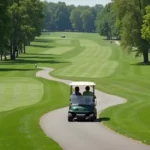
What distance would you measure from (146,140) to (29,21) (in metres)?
103

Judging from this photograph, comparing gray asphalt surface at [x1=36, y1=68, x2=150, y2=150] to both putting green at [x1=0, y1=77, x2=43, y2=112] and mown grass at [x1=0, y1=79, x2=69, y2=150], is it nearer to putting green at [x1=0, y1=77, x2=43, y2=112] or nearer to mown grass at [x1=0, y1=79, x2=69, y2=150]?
mown grass at [x1=0, y1=79, x2=69, y2=150]

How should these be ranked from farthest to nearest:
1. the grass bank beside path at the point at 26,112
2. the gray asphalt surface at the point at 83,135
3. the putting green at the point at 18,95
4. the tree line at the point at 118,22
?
the tree line at the point at 118,22 → the putting green at the point at 18,95 → the grass bank beside path at the point at 26,112 → the gray asphalt surface at the point at 83,135

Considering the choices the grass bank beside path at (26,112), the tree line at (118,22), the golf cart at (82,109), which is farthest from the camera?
the tree line at (118,22)

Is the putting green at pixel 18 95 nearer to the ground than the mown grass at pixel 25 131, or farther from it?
nearer to the ground

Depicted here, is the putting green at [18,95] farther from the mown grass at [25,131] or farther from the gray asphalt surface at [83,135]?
the gray asphalt surface at [83,135]

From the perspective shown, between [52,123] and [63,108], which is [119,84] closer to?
[63,108]

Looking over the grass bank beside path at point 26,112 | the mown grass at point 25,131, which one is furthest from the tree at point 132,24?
the mown grass at point 25,131

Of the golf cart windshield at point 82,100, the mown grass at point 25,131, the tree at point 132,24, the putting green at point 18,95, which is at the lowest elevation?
the putting green at point 18,95

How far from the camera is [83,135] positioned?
2244 cm

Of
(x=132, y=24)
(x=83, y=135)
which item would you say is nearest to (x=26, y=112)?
(x=83, y=135)

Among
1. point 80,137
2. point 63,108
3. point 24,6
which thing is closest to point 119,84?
point 63,108

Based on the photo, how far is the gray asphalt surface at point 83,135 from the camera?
63.8 feet

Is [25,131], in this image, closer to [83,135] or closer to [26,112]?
[83,135]

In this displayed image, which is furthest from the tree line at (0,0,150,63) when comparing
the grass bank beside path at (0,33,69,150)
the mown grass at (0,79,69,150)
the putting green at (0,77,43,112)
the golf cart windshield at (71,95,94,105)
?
the golf cart windshield at (71,95,94,105)
